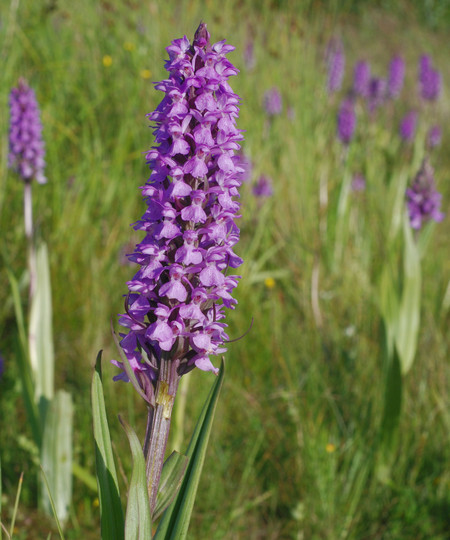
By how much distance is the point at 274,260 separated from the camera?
412cm

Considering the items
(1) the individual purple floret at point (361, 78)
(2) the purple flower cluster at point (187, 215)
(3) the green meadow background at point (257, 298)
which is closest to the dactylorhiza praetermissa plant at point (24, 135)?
(3) the green meadow background at point (257, 298)

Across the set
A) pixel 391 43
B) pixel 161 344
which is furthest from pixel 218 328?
pixel 391 43

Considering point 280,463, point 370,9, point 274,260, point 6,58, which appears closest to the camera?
point 280,463

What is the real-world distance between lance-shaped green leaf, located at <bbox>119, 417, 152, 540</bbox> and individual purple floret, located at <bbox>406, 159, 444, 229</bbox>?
7.73 feet

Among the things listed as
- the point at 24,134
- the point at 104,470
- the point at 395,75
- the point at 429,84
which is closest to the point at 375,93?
the point at 395,75

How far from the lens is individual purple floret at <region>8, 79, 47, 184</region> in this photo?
8.68 ft

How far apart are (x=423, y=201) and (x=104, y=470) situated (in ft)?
8.06

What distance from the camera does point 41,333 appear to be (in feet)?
7.82

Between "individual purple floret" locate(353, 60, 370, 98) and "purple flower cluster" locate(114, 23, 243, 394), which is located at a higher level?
"individual purple floret" locate(353, 60, 370, 98)

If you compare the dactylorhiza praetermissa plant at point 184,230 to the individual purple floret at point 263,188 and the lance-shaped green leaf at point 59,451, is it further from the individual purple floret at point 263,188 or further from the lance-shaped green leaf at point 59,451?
the individual purple floret at point 263,188

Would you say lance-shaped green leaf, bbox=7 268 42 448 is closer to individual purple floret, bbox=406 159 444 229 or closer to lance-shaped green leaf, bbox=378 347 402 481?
lance-shaped green leaf, bbox=378 347 402 481

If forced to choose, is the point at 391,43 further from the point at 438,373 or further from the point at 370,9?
the point at 438,373

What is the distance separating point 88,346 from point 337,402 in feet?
4.09

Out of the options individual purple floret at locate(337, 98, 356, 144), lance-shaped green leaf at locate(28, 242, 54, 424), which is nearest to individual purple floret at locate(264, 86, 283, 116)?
individual purple floret at locate(337, 98, 356, 144)
